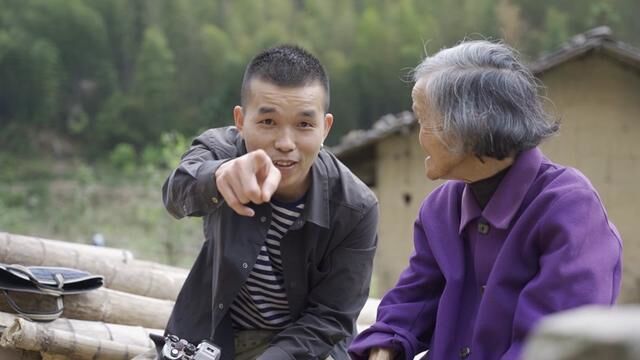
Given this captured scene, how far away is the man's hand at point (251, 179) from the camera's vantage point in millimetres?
2168

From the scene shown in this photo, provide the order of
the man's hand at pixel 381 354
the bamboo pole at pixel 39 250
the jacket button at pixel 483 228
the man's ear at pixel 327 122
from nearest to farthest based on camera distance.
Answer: the jacket button at pixel 483 228 → the man's hand at pixel 381 354 → the man's ear at pixel 327 122 → the bamboo pole at pixel 39 250

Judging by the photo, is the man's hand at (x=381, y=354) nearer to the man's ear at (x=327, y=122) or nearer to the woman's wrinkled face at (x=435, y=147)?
the woman's wrinkled face at (x=435, y=147)

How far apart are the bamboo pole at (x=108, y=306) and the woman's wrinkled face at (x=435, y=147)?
157 cm

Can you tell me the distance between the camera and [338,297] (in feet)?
9.73

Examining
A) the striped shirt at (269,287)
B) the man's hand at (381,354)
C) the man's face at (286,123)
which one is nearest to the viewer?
the man's hand at (381,354)

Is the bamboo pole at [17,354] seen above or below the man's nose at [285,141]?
below

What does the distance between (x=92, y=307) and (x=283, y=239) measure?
965 millimetres

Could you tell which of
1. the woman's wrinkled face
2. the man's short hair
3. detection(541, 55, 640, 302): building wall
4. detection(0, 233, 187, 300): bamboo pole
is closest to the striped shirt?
the man's short hair

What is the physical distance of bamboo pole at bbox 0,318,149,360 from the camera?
310 cm

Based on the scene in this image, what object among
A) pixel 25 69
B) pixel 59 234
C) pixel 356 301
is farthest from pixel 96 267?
pixel 25 69

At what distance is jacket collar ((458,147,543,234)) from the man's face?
58cm

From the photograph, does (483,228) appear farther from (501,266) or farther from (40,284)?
(40,284)

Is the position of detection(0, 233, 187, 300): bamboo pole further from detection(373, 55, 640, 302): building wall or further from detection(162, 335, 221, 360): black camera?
detection(373, 55, 640, 302): building wall

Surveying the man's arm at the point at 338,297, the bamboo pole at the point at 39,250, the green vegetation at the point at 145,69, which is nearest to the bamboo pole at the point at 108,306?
the bamboo pole at the point at 39,250
